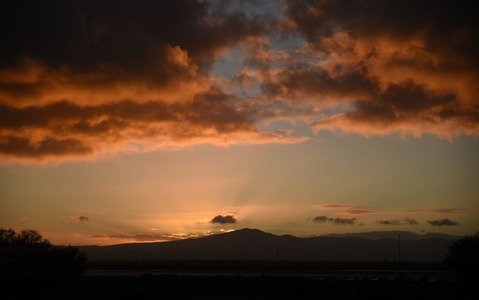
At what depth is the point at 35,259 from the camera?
39.8 meters

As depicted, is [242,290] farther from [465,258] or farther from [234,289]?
[465,258]

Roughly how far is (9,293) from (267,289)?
21.0m

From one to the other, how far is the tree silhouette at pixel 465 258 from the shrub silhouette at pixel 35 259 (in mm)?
33275

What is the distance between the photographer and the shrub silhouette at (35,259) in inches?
1433

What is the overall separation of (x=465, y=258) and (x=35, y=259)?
3646cm

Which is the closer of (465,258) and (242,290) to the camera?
(465,258)

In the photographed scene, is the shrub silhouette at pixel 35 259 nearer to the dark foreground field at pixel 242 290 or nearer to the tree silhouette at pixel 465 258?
the dark foreground field at pixel 242 290

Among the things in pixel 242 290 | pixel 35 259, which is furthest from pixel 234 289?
pixel 35 259

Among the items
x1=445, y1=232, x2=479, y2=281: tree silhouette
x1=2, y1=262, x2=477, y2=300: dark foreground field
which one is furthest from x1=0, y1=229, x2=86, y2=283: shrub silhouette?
x1=445, y1=232, x2=479, y2=281: tree silhouette

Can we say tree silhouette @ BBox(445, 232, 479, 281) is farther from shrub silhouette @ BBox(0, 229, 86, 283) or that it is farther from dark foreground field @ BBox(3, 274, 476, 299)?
shrub silhouette @ BBox(0, 229, 86, 283)

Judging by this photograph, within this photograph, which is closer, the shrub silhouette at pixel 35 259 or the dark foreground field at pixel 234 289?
the dark foreground field at pixel 234 289

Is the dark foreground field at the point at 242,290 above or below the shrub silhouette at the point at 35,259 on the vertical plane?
below

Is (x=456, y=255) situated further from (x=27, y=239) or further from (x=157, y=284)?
(x=27, y=239)

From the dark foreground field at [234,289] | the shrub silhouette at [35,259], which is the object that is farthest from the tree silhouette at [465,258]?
the shrub silhouette at [35,259]
